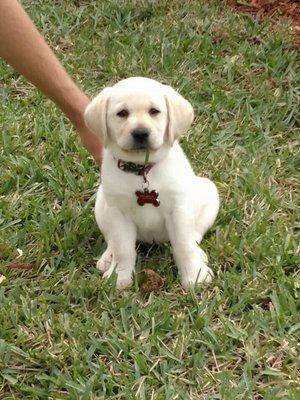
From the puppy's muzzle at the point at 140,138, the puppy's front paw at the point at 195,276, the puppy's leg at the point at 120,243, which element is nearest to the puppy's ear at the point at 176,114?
the puppy's muzzle at the point at 140,138

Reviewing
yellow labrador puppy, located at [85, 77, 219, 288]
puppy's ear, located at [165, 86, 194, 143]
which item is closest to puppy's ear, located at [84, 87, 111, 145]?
yellow labrador puppy, located at [85, 77, 219, 288]

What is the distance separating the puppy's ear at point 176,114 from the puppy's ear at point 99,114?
0.26 metres

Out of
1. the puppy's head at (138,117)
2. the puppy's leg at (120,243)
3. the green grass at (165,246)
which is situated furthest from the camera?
the puppy's leg at (120,243)

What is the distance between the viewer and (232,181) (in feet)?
13.7

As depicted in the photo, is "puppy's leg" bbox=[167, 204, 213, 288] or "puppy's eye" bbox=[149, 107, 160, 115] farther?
"puppy's leg" bbox=[167, 204, 213, 288]

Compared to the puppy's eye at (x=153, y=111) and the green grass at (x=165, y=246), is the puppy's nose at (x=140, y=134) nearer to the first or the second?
the puppy's eye at (x=153, y=111)

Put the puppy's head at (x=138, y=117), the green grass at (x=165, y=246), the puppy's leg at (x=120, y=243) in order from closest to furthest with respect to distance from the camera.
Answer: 1. the green grass at (x=165, y=246)
2. the puppy's head at (x=138, y=117)
3. the puppy's leg at (x=120, y=243)

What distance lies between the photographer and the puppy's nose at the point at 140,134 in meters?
3.05

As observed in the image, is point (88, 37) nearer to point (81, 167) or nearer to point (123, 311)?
point (81, 167)

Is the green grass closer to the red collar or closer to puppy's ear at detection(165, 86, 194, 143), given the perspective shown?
the red collar

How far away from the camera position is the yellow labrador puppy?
3.10 meters

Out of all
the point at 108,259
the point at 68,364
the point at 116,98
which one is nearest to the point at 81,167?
the point at 108,259

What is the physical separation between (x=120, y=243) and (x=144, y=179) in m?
0.32

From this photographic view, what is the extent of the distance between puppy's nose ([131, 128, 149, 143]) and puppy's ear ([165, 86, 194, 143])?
0.46 feet
